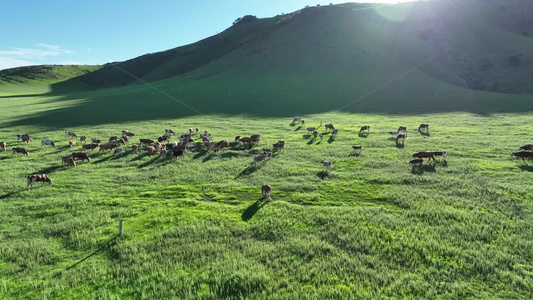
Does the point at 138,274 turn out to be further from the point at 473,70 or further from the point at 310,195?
the point at 473,70

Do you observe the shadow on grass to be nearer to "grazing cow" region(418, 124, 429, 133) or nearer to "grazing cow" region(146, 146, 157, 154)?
"grazing cow" region(146, 146, 157, 154)

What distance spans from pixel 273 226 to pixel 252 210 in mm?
2217

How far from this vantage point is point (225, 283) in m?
9.92

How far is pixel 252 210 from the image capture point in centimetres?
1556

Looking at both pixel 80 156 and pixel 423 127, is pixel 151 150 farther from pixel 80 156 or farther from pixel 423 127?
pixel 423 127

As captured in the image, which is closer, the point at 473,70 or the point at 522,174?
the point at 522,174

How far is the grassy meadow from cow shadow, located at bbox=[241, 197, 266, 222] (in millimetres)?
117

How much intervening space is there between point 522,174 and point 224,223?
69.2ft

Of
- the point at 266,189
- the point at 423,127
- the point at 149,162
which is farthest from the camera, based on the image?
the point at 423,127

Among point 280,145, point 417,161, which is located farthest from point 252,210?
point 417,161

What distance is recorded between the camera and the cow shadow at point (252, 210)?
1476 cm

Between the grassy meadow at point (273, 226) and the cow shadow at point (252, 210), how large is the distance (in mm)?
117

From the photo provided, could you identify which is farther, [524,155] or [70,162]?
[70,162]

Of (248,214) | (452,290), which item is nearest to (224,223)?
(248,214)
